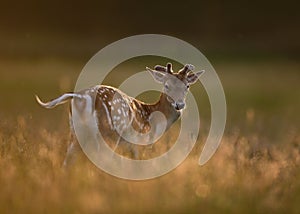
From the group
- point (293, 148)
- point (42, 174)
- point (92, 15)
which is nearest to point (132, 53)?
point (92, 15)

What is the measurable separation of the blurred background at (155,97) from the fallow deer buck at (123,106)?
1.47 ft

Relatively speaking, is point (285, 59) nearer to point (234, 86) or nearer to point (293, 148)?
point (234, 86)

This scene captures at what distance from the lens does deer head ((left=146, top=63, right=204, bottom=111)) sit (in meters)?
8.14

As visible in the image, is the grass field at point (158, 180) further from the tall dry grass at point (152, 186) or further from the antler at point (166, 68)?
the antler at point (166, 68)

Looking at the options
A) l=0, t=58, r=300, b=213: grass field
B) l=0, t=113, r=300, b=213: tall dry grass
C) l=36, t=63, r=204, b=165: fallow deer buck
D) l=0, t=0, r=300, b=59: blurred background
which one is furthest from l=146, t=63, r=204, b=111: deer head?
l=0, t=0, r=300, b=59: blurred background

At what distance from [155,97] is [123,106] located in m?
5.62

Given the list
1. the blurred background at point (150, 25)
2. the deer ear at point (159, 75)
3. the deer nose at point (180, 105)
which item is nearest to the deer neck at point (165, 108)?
the deer ear at point (159, 75)

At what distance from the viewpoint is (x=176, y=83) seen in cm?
816

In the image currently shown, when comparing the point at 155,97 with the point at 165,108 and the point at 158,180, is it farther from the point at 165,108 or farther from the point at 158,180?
the point at 158,180

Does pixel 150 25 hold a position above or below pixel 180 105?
above

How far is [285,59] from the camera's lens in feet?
64.6

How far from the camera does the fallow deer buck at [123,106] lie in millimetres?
7215

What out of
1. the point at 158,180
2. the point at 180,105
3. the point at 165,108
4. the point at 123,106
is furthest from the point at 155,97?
the point at 158,180

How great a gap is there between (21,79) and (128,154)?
7.47 meters
